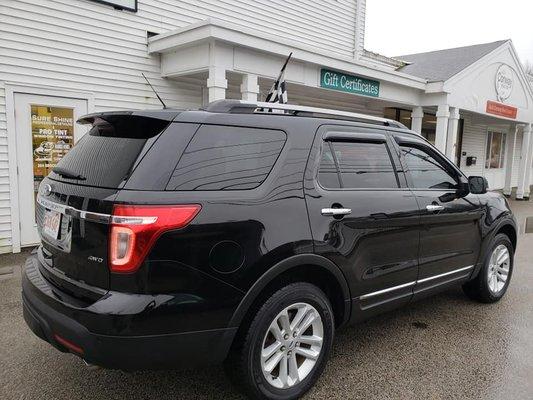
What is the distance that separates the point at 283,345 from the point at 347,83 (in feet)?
23.8

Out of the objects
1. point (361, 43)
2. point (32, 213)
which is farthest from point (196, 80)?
point (361, 43)

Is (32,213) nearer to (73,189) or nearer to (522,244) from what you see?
(73,189)

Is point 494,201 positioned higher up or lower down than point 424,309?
higher up

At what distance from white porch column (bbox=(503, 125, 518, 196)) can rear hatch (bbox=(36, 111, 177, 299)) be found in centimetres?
1664

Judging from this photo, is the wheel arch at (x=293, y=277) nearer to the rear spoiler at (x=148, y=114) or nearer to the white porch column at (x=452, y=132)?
the rear spoiler at (x=148, y=114)

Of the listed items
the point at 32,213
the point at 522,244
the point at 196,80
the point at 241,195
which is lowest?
the point at 522,244

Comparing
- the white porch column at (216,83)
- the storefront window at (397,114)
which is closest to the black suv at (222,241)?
the white porch column at (216,83)

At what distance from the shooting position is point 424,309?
446 cm

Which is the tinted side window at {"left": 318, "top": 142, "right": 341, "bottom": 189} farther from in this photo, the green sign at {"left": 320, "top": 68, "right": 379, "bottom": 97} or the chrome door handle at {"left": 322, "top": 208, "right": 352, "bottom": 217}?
the green sign at {"left": 320, "top": 68, "right": 379, "bottom": 97}

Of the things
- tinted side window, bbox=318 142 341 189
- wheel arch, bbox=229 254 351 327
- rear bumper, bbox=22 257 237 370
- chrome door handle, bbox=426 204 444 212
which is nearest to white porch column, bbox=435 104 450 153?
chrome door handle, bbox=426 204 444 212

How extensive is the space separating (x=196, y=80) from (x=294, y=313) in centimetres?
648

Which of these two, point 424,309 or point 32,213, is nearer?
point 424,309

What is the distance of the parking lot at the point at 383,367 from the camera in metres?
2.89

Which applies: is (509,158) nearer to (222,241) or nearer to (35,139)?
(35,139)
